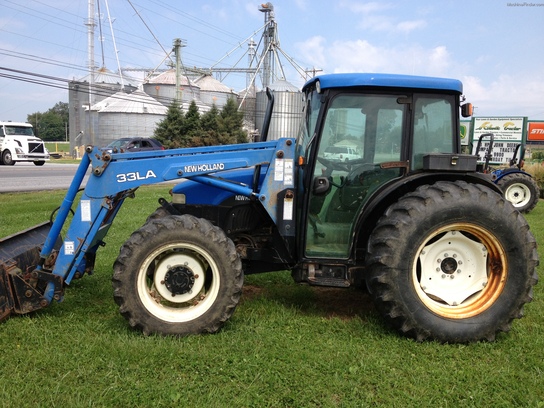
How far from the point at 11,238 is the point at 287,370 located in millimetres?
3156

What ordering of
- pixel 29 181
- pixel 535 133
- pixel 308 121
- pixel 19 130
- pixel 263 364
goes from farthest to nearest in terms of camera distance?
pixel 535 133 < pixel 19 130 < pixel 29 181 < pixel 308 121 < pixel 263 364

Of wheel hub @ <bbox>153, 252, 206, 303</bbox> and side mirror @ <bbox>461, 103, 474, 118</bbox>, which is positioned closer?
wheel hub @ <bbox>153, 252, 206, 303</bbox>

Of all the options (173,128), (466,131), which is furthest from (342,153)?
(173,128)

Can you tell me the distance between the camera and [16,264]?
13.5ft

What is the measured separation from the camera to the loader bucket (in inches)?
153

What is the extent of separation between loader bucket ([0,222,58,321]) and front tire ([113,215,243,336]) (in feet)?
3.09

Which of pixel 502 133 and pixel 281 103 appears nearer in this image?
pixel 502 133

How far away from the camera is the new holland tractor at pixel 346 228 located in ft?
12.2

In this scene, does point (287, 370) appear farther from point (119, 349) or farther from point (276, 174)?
point (276, 174)

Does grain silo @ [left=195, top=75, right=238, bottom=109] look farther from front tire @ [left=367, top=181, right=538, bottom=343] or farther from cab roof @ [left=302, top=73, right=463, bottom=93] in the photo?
front tire @ [left=367, top=181, right=538, bottom=343]

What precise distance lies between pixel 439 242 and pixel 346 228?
2.62 feet

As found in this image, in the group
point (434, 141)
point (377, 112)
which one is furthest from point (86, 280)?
point (434, 141)

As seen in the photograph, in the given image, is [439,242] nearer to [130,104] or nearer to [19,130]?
[19,130]

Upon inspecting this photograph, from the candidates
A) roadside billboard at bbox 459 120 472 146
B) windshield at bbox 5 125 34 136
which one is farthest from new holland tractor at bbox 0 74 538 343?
windshield at bbox 5 125 34 136
